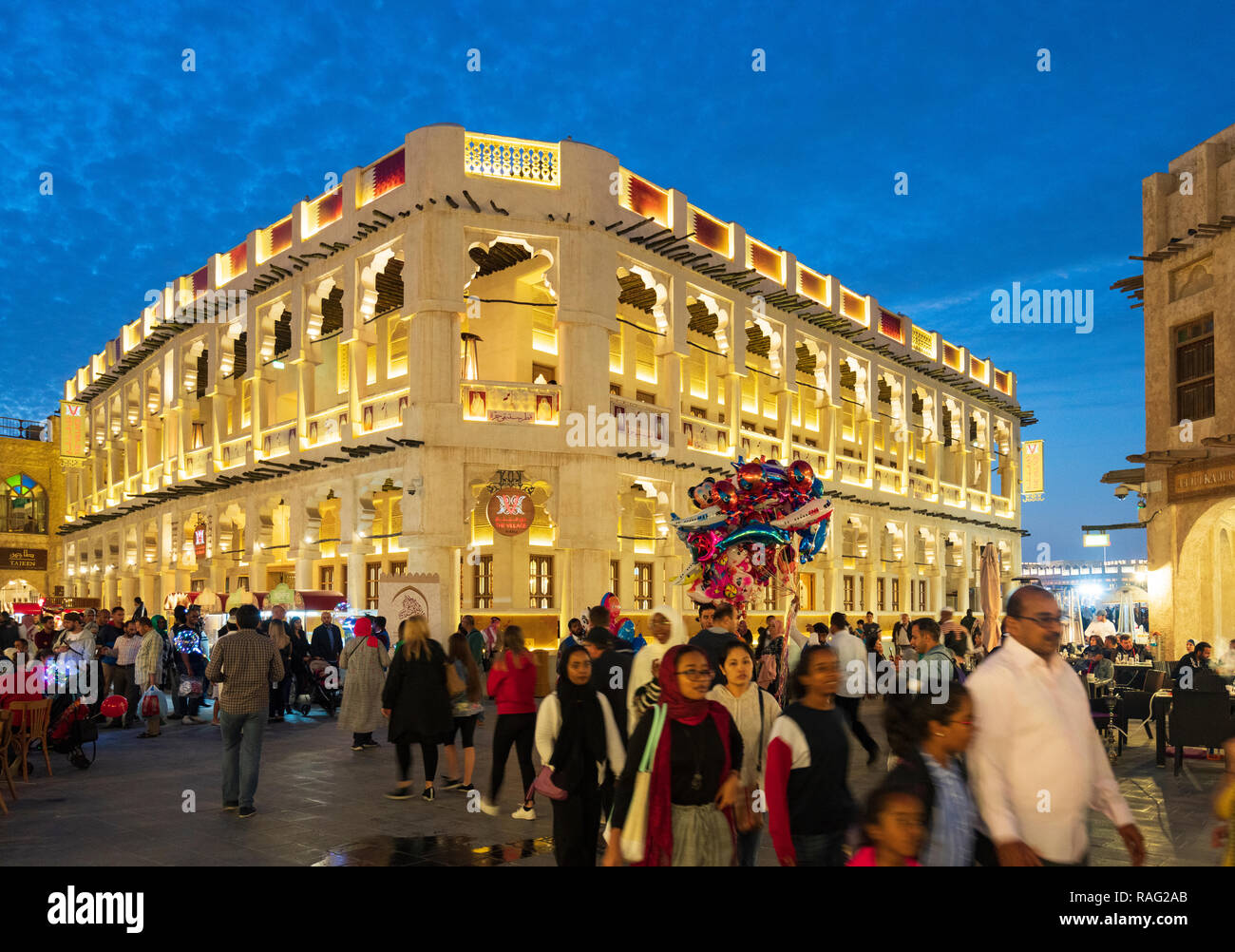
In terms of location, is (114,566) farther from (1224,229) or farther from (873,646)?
(1224,229)

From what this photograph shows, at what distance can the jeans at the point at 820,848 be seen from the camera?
392 centimetres

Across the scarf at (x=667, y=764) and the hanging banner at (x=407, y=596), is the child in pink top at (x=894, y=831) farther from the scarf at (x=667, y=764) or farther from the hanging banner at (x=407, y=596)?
the hanging banner at (x=407, y=596)

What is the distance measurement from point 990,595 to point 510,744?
12325 mm

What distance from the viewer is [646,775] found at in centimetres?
390

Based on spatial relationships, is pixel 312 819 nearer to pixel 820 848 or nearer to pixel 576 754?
pixel 576 754

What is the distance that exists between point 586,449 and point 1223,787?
53.1 feet

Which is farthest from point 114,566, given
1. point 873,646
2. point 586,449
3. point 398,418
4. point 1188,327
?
point 1188,327

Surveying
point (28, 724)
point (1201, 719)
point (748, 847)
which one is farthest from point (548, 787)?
point (1201, 719)

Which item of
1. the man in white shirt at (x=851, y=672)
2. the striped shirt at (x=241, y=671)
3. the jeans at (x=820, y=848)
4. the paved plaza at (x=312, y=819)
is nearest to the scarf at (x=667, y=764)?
the jeans at (x=820, y=848)

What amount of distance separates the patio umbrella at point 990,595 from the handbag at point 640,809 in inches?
542

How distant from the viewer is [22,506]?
4584cm

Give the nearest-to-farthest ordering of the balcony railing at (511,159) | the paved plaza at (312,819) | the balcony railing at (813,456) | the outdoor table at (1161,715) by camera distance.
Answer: the paved plaza at (312,819), the outdoor table at (1161,715), the balcony railing at (511,159), the balcony railing at (813,456)

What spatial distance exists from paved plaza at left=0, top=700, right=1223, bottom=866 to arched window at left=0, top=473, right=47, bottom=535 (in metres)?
40.6

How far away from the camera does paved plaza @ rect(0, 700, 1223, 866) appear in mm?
6582
